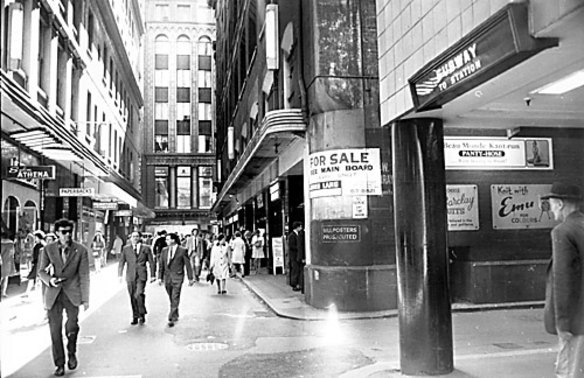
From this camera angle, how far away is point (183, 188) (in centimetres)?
6462

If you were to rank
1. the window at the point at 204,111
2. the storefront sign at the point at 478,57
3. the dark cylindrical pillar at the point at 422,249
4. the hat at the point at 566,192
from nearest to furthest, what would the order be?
the storefront sign at the point at 478,57, the hat at the point at 566,192, the dark cylindrical pillar at the point at 422,249, the window at the point at 204,111

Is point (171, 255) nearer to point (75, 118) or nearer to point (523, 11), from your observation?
point (523, 11)

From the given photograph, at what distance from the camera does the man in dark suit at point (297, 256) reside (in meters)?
16.7

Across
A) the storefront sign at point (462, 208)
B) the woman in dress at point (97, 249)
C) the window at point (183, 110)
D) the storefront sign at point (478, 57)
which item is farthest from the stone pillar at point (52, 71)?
the window at point (183, 110)

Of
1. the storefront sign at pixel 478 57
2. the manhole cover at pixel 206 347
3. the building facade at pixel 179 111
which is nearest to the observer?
the storefront sign at pixel 478 57

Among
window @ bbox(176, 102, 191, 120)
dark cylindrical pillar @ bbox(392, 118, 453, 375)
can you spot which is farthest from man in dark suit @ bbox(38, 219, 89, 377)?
window @ bbox(176, 102, 191, 120)

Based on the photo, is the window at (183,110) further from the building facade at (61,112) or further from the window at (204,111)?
the building facade at (61,112)

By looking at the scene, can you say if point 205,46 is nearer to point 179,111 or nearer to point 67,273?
point 179,111

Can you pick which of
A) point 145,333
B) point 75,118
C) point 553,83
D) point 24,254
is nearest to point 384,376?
point 553,83

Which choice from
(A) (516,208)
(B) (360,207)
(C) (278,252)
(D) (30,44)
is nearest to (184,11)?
(D) (30,44)

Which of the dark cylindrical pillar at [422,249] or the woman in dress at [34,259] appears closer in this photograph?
the dark cylindrical pillar at [422,249]

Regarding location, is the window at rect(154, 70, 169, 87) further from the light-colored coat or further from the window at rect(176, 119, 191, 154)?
the light-colored coat

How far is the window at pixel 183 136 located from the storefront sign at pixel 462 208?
2092 inches

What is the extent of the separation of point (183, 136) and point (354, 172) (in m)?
53.0
